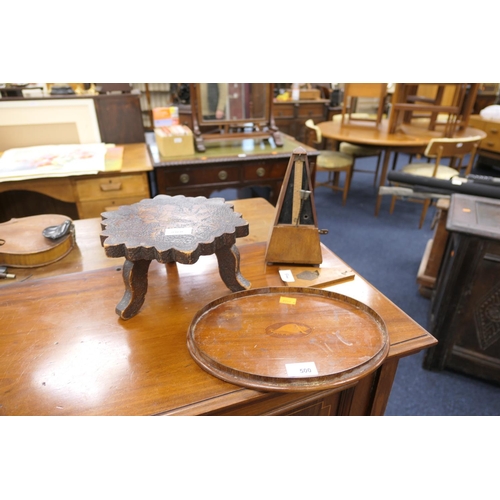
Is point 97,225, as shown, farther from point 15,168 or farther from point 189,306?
point 15,168

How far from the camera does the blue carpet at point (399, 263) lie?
160 cm

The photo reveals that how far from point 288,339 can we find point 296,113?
417cm

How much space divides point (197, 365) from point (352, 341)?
13.2 inches

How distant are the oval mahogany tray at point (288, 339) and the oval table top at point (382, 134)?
2555 millimetres

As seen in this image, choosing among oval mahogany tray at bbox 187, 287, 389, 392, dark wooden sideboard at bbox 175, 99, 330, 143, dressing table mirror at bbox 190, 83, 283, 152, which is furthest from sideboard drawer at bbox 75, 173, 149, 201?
dark wooden sideboard at bbox 175, 99, 330, 143

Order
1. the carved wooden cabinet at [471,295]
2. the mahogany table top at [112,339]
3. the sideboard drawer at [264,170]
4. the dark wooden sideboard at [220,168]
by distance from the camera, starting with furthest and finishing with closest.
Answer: the sideboard drawer at [264,170] < the dark wooden sideboard at [220,168] < the carved wooden cabinet at [471,295] < the mahogany table top at [112,339]

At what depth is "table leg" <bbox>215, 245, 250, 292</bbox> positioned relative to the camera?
934 millimetres

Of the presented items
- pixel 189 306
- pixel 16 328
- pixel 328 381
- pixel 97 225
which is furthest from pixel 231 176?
pixel 328 381

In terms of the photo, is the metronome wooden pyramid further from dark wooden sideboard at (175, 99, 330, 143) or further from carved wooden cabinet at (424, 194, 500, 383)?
dark wooden sideboard at (175, 99, 330, 143)

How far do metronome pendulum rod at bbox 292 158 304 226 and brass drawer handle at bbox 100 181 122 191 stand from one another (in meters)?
1.32

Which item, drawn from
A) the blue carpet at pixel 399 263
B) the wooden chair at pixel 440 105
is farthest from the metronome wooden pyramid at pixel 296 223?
the wooden chair at pixel 440 105

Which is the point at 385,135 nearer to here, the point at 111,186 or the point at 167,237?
the point at 111,186

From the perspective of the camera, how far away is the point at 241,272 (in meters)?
1.09

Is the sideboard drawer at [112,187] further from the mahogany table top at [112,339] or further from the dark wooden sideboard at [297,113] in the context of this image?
the dark wooden sideboard at [297,113]
